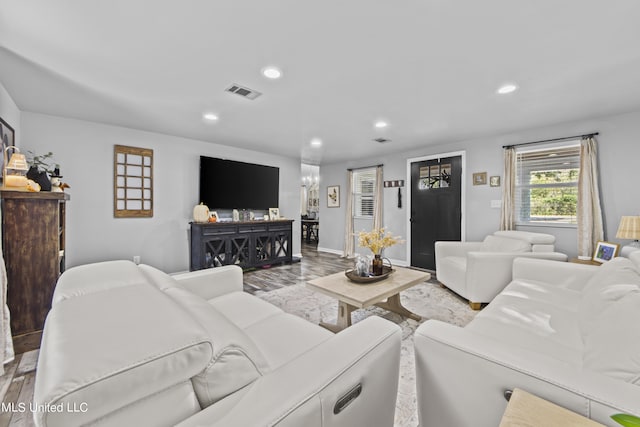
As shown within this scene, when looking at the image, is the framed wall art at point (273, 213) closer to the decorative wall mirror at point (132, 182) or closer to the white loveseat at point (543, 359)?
the decorative wall mirror at point (132, 182)

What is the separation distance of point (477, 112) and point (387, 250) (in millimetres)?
3182

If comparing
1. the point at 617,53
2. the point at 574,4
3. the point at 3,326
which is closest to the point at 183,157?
the point at 3,326

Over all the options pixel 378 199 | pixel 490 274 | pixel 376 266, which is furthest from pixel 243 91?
pixel 378 199

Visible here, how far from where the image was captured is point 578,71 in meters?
2.18

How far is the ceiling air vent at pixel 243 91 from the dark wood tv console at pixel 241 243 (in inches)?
91.1

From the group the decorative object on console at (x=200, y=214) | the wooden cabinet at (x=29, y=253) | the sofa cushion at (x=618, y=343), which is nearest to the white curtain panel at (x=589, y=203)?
the sofa cushion at (x=618, y=343)

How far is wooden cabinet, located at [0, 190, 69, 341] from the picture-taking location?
2061 millimetres

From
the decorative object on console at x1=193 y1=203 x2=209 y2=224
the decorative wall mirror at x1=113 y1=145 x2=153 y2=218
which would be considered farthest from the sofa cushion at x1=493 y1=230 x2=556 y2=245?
the decorative wall mirror at x1=113 y1=145 x2=153 y2=218

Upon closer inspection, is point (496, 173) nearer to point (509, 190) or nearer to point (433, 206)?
point (509, 190)

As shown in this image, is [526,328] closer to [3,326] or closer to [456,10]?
[456,10]

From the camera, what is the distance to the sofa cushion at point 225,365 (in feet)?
2.28

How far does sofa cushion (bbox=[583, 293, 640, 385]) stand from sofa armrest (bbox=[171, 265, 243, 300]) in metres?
2.03

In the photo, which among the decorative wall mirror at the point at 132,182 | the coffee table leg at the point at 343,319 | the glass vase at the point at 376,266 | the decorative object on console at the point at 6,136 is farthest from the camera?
the decorative wall mirror at the point at 132,182

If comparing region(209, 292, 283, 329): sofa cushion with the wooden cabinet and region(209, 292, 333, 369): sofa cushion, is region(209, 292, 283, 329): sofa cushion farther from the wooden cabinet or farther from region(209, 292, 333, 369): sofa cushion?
the wooden cabinet
